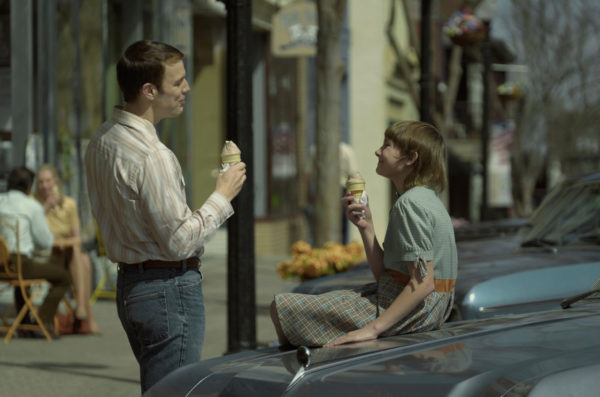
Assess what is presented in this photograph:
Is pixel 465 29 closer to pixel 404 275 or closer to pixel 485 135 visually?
pixel 485 135

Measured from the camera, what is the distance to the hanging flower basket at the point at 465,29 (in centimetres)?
1477

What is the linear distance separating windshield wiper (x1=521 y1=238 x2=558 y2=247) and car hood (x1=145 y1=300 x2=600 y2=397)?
8.82ft

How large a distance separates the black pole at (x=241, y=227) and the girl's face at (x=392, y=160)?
8.03 feet

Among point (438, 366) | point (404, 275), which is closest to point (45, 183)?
point (404, 275)

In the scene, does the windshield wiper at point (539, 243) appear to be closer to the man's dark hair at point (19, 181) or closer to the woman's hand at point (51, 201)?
the man's dark hair at point (19, 181)

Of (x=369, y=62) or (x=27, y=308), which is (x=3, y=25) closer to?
(x=27, y=308)

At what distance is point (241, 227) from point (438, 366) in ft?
Answer: 11.9

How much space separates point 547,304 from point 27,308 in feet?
17.0

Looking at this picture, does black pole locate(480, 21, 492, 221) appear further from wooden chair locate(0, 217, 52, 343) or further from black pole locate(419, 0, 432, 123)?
wooden chair locate(0, 217, 52, 343)

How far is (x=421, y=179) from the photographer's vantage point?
12.8ft

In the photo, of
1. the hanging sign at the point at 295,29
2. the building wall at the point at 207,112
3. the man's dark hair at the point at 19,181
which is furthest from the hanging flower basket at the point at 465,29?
the man's dark hair at the point at 19,181

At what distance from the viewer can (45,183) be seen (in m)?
9.58

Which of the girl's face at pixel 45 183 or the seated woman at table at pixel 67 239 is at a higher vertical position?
the girl's face at pixel 45 183

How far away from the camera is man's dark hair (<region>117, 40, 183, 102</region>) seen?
144 inches
